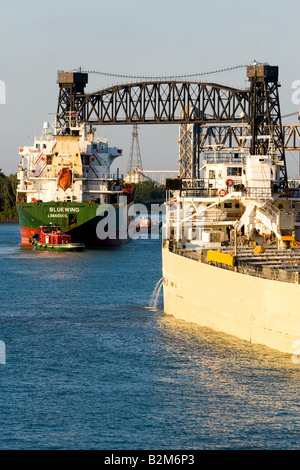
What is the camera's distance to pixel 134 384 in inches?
1286

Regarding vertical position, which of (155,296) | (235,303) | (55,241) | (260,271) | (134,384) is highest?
(260,271)

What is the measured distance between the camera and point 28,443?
26.6 meters

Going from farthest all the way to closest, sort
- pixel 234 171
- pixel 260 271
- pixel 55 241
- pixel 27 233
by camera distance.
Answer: pixel 27 233 < pixel 55 241 < pixel 234 171 < pixel 260 271

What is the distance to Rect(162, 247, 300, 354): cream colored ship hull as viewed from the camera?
34.8 meters

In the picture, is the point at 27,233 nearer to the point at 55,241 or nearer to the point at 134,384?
the point at 55,241

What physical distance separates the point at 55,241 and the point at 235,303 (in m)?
57.3

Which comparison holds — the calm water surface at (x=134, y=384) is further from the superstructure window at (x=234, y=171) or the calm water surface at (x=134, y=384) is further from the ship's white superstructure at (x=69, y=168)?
the ship's white superstructure at (x=69, y=168)

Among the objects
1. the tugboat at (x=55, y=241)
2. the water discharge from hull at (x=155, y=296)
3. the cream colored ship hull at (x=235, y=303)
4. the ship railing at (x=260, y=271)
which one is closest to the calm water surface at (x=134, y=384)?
the cream colored ship hull at (x=235, y=303)

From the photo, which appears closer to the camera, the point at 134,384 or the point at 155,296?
the point at 134,384

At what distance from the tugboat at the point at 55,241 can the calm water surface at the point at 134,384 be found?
40.9 meters

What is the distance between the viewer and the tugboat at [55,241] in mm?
93938

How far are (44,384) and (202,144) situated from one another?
138777 mm

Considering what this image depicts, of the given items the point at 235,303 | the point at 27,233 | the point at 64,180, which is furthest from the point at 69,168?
the point at 235,303
